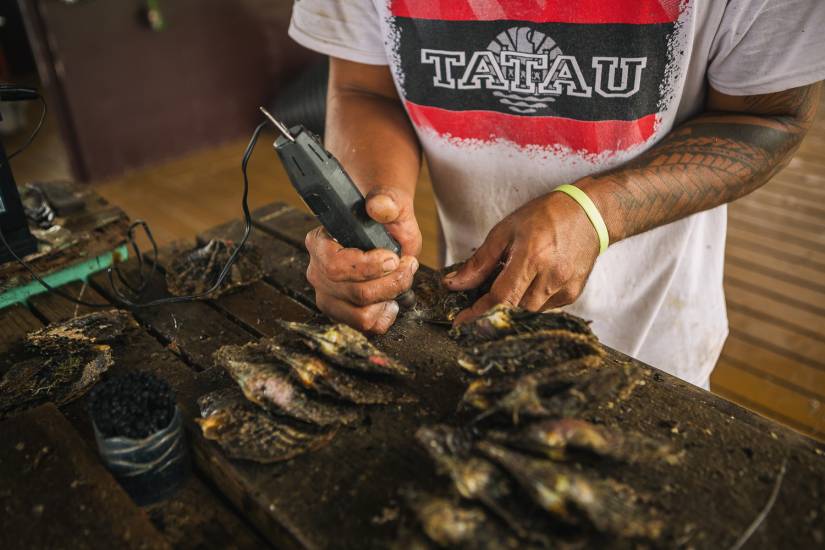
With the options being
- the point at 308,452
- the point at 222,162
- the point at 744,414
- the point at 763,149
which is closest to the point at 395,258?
the point at 308,452

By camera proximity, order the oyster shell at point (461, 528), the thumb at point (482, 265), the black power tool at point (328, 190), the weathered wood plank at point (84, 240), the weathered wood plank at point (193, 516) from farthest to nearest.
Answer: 1. the weathered wood plank at point (84, 240)
2. the thumb at point (482, 265)
3. the black power tool at point (328, 190)
4. the weathered wood plank at point (193, 516)
5. the oyster shell at point (461, 528)

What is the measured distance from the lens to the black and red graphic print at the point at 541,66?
3.88ft

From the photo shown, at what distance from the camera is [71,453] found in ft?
2.97

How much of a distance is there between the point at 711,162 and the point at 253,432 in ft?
3.28

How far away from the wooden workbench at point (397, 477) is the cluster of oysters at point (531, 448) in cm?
4

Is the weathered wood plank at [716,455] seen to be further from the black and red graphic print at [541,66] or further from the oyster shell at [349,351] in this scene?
the black and red graphic print at [541,66]

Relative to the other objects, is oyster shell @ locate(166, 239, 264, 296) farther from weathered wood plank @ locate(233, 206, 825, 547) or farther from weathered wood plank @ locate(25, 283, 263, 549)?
weathered wood plank @ locate(233, 206, 825, 547)

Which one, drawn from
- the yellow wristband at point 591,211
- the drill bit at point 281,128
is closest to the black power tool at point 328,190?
the drill bit at point 281,128

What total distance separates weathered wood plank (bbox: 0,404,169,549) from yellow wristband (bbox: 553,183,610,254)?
866 millimetres

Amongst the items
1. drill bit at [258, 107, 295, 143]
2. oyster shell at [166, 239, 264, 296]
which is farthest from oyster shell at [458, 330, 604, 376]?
oyster shell at [166, 239, 264, 296]

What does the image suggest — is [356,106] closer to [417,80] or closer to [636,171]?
[417,80]

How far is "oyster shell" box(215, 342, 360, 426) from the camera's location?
3.08ft

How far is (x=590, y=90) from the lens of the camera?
4.10 ft

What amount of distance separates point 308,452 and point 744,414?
67cm
